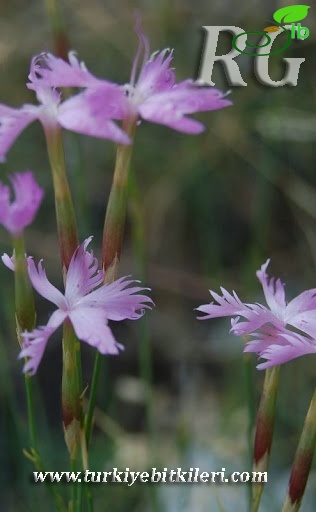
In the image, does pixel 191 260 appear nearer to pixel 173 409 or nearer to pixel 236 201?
pixel 236 201

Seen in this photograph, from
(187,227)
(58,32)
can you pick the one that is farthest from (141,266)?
(187,227)

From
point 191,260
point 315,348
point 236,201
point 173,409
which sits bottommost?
point 173,409

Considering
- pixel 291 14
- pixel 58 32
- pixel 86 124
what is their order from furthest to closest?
pixel 291 14 < pixel 58 32 < pixel 86 124

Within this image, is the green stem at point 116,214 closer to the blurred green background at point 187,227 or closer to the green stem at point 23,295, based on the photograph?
the green stem at point 23,295

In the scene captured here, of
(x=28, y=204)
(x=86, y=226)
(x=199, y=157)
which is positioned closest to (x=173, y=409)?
(x=199, y=157)

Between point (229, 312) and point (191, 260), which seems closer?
point (229, 312)

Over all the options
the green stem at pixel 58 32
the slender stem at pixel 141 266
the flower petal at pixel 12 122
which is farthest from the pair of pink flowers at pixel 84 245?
the slender stem at pixel 141 266

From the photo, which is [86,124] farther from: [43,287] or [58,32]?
[58,32]
